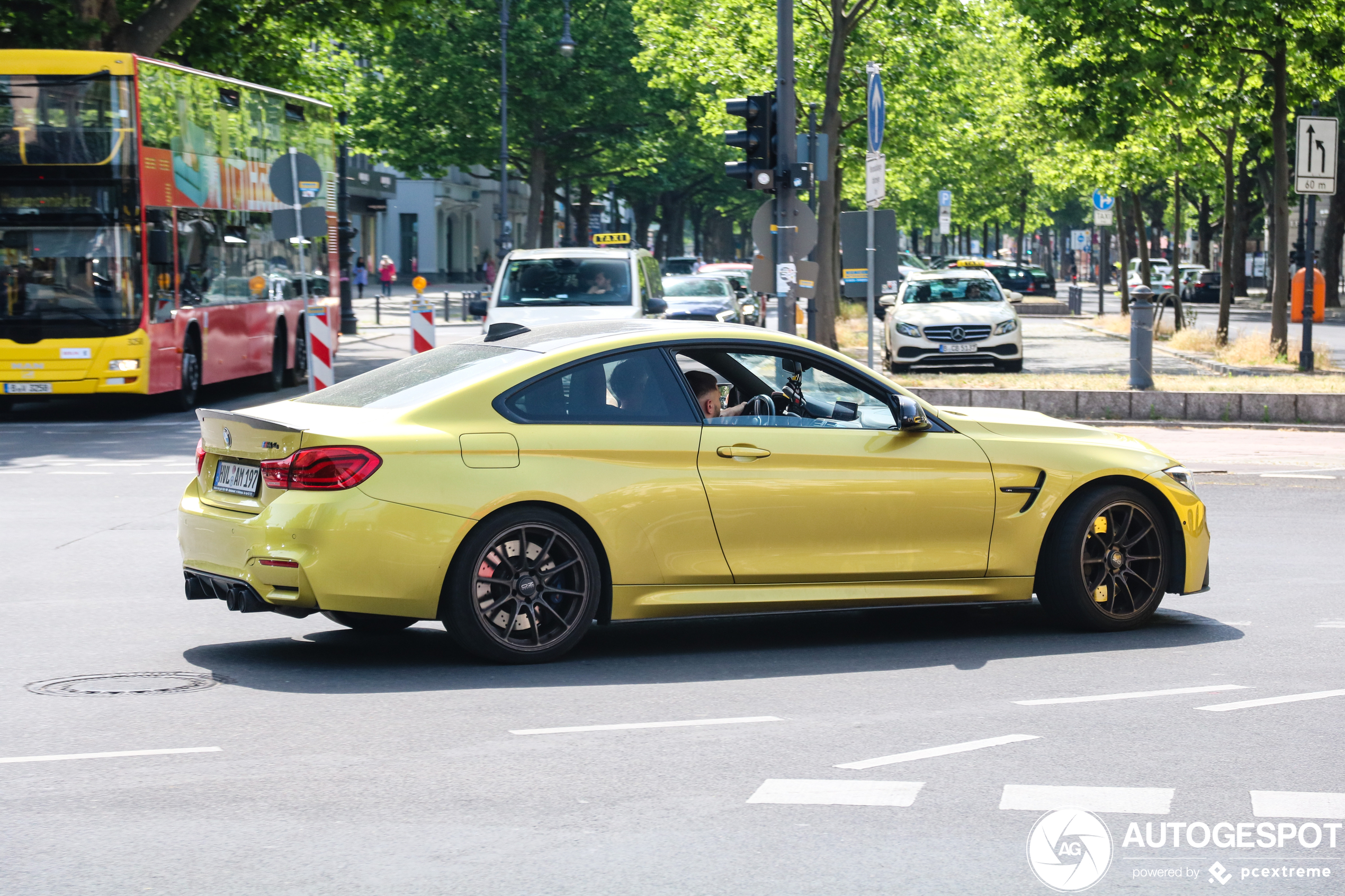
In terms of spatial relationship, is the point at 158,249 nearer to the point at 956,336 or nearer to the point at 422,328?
the point at 422,328

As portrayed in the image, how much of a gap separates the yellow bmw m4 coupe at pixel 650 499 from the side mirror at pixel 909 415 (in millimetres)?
14

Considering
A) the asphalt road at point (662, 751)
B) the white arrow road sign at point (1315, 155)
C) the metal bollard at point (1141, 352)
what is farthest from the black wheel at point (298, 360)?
the asphalt road at point (662, 751)

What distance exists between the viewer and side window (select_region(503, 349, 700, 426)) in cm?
723

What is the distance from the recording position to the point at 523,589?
7082 millimetres

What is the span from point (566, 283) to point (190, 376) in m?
4.44

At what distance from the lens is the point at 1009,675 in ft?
23.5

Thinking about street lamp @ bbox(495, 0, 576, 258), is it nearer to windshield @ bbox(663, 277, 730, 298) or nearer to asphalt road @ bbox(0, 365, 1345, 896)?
windshield @ bbox(663, 277, 730, 298)

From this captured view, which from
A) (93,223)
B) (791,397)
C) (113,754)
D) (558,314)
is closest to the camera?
(113,754)

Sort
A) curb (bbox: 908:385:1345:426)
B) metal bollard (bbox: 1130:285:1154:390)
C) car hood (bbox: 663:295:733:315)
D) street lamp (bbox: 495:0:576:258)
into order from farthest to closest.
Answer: street lamp (bbox: 495:0:576:258)
car hood (bbox: 663:295:733:315)
metal bollard (bbox: 1130:285:1154:390)
curb (bbox: 908:385:1345:426)

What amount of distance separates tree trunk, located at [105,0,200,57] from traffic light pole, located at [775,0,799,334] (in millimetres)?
10688

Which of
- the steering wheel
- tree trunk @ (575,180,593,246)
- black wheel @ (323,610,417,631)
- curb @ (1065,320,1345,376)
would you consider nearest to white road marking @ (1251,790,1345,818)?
the steering wheel

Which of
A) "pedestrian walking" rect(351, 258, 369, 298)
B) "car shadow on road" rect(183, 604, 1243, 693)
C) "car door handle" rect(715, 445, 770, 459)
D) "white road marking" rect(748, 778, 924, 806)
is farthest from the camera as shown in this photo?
"pedestrian walking" rect(351, 258, 369, 298)

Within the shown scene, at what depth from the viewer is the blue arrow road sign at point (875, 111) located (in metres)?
16.4

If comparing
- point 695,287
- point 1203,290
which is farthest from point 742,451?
point 1203,290
